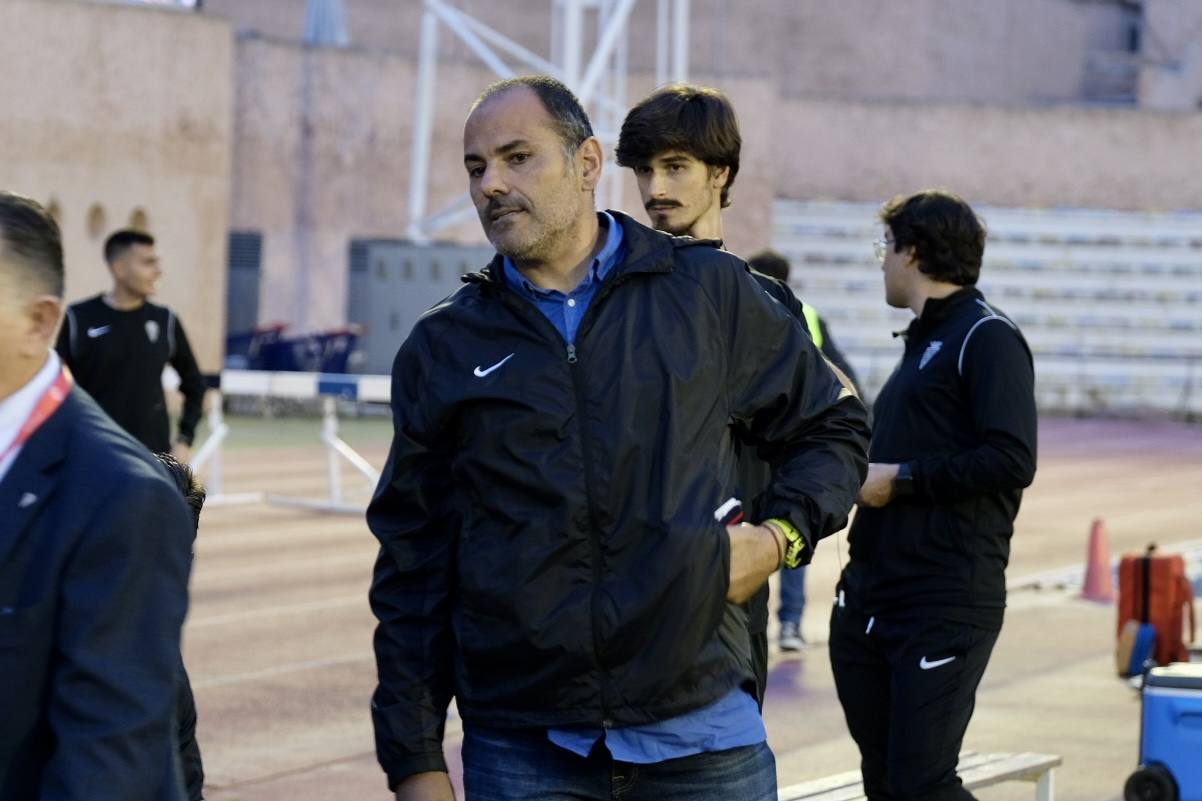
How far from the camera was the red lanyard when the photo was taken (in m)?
2.90

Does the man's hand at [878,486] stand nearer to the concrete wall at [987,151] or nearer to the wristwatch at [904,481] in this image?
the wristwatch at [904,481]

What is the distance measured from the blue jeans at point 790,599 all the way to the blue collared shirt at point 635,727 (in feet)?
25.6

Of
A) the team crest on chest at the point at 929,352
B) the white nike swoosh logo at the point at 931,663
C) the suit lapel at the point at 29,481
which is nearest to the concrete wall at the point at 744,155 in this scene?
the team crest on chest at the point at 929,352

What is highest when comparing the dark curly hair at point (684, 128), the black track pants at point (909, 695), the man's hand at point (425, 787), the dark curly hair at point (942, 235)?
the dark curly hair at point (684, 128)

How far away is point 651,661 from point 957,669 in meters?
2.13

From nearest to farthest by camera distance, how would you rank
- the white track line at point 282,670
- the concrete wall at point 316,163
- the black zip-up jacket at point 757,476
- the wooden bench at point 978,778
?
the black zip-up jacket at point 757,476 < the wooden bench at point 978,778 < the white track line at point 282,670 < the concrete wall at point 316,163

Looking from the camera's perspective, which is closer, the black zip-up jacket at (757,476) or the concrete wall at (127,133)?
the black zip-up jacket at (757,476)

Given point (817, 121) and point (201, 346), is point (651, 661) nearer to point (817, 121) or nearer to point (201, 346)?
point (201, 346)

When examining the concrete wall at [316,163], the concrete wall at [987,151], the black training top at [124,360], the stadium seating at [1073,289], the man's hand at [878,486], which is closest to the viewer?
the man's hand at [878,486]

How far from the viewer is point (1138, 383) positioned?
127 ft

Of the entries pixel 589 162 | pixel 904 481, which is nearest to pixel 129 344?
pixel 904 481

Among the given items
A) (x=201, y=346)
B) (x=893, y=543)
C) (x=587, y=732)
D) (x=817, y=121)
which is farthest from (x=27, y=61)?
(x=587, y=732)

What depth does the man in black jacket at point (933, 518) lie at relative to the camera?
5.59m

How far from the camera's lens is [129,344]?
1138 cm
